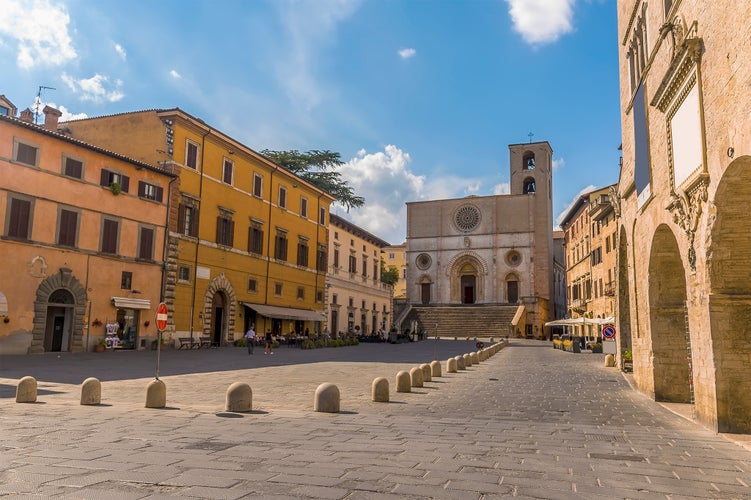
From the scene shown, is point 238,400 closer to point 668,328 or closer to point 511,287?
point 668,328

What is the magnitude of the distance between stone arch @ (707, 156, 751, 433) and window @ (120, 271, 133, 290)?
80.3 feet

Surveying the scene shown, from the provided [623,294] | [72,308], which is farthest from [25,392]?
[623,294]

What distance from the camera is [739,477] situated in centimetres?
615

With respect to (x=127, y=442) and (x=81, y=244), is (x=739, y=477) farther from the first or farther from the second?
(x=81, y=244)

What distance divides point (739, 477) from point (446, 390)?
856 cm

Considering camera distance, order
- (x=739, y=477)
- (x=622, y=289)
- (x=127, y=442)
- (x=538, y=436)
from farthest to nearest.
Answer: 1. (x=622, y=289)
2. (x=538, y=436)
3. (x=127, y=442)
4. (x=739, y=477)

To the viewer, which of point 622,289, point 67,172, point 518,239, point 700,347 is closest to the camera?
point 700,347

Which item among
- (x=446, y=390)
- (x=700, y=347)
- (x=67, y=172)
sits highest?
(x=67, y=172)

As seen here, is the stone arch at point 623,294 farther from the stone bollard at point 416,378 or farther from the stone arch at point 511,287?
the stone arch at point 511,287

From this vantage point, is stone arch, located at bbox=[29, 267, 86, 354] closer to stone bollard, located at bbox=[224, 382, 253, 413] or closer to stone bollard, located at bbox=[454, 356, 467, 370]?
stone bollard, located at bbox=[454, 356, 467, 370]

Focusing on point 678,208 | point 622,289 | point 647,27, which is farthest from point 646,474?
point 622,289

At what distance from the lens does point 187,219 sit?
3059 cm

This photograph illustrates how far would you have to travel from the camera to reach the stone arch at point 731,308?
8.54 metres

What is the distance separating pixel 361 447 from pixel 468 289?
207ft
